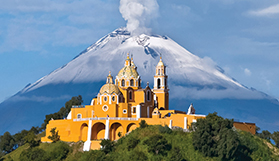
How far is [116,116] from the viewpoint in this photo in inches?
2840

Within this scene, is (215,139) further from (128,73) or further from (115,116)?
(128,73)

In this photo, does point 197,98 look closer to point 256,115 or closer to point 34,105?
point 256,115

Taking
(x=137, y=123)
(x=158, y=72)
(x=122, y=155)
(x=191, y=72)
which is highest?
(x=191, y=72)

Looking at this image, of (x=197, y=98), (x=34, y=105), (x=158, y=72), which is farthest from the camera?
(x=34, y=105)

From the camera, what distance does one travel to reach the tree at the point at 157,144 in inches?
Answer: 2564

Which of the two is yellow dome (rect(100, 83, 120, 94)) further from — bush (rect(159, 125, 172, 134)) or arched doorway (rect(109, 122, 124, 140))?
bush (rect(159, 125, 172, 134))

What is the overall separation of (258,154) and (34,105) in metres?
121

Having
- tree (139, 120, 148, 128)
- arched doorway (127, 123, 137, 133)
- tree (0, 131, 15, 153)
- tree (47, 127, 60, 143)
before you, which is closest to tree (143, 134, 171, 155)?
tree (139, 120, 148, 128)

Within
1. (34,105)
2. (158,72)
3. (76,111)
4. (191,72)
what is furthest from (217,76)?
(76,111)

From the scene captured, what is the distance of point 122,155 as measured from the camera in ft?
217

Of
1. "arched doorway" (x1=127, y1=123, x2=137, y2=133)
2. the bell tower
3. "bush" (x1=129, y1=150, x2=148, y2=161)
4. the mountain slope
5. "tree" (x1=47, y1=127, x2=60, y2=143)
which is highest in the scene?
the mountain slope

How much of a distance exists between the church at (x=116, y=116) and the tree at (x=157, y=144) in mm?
4502

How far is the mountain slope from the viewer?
162 meters

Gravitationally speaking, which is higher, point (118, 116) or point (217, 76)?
point (217, 76)
